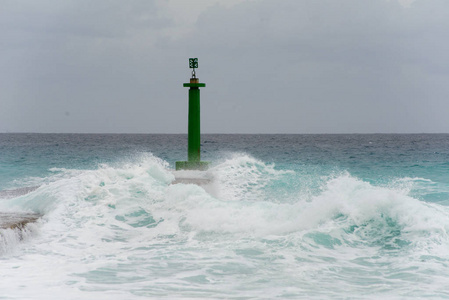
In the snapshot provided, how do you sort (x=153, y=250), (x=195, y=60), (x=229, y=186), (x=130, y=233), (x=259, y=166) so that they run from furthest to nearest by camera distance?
(x=259, y=166) → (x=195, y=60) → (x=229, y=186) → (x=130, y=233) → (x=153, y=250)

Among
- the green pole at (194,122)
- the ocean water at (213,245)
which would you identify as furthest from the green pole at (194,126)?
the ocean water at (213,245)

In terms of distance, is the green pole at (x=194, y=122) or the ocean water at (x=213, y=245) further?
the green pole at (x=194, y=122)

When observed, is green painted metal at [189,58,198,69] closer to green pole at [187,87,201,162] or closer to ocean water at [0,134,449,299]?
green pole at [187,87,201,162]

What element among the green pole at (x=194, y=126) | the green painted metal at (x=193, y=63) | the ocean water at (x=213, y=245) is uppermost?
the green painted metal at (x=193, y=63)

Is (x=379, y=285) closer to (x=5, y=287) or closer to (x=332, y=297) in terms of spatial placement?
(x=332, y=297)

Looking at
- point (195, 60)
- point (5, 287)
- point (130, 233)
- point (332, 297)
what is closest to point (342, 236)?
point (332, 297)

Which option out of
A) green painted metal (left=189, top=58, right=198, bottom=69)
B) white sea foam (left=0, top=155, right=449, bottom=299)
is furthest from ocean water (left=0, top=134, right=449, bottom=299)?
green painted metal (left=189, top=58, right=198, bottom=69)

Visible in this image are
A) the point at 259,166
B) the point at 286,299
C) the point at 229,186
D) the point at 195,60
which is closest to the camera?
the point at 286,299

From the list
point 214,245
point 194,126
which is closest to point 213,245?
point 214,245

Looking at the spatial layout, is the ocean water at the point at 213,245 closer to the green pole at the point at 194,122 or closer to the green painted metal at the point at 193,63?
the green pole at the point at 194,122

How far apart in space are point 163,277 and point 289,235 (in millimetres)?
1944

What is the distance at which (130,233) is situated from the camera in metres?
6.50

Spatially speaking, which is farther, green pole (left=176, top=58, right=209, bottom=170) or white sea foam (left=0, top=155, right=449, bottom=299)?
green pole (left=176, top=58, right=209, bottom=170)

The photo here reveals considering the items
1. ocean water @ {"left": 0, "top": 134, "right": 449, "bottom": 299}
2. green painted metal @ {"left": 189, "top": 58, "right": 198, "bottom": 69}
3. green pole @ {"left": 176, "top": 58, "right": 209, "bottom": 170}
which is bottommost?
ocean water @ {"left": 0, "top": 134, "right": 449, "bottom": 299}
